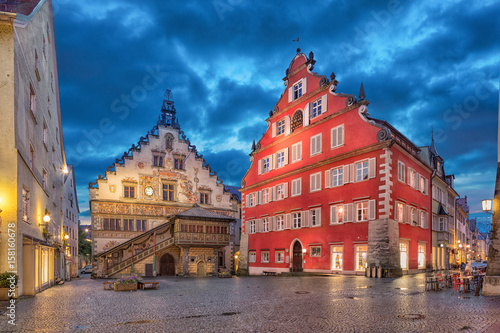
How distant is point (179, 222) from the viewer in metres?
39.9

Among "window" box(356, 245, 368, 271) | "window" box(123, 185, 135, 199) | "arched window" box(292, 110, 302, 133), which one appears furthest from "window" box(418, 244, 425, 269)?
"window" box(123, 185, 135, 199)

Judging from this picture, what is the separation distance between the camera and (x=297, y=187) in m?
34.4

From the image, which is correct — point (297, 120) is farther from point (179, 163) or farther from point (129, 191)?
point (129, 191)

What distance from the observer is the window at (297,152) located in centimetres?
3481

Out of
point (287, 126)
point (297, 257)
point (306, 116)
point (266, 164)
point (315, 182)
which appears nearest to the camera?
point (315, 182)

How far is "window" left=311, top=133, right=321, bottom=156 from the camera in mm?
32562

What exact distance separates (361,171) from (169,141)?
27.4 metres

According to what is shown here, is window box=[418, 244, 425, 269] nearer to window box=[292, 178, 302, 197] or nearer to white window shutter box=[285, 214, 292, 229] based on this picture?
window box=[292, 178, 302, 197]

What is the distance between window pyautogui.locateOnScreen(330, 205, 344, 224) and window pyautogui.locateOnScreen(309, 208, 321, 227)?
1.48 m

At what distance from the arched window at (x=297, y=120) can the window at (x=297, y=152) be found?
168 centimetres

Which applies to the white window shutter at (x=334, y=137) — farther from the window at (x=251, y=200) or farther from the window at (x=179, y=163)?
the window at (x=179, y=163)

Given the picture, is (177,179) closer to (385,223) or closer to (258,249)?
(258,249)

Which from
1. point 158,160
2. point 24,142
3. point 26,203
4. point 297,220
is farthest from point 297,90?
point 26,203

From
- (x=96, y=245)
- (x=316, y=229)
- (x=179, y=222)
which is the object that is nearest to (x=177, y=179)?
(x=179, y=222)
